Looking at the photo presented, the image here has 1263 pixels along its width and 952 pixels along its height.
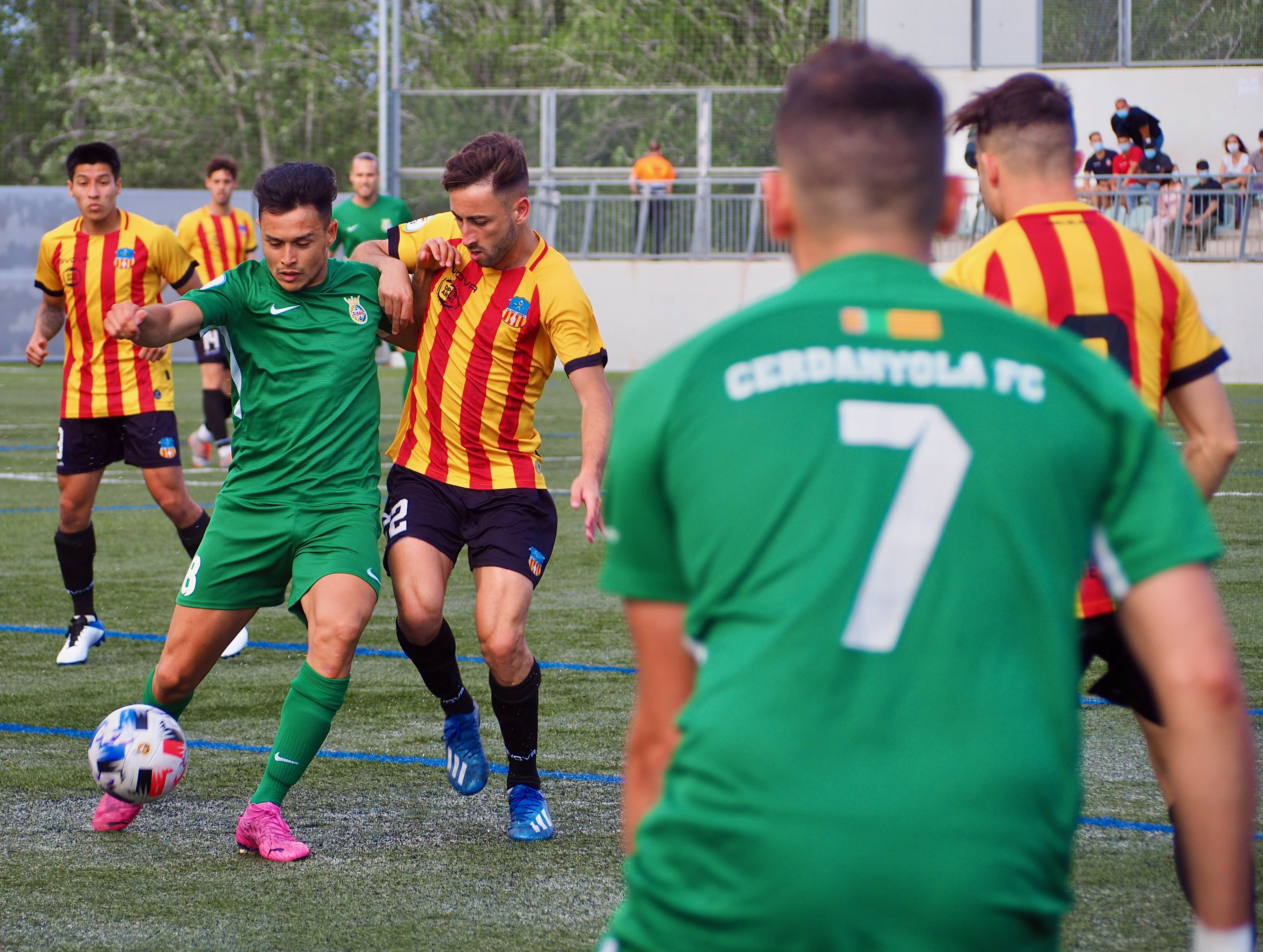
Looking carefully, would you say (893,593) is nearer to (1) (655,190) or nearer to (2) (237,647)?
(2) (237,647)

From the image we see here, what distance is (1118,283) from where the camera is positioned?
3451mm

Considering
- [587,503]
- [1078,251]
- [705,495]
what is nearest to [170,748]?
[587,503]

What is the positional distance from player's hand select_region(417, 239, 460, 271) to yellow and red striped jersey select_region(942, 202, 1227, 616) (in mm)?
1770

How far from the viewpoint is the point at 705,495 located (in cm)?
170

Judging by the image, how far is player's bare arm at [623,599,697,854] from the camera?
1824 millimetres

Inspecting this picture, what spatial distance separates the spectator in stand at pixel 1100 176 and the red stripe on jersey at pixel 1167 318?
2049 cm

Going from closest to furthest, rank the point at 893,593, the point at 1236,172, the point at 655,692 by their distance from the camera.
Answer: the point at 893,593, the point at 655,692, the point at 1236,172

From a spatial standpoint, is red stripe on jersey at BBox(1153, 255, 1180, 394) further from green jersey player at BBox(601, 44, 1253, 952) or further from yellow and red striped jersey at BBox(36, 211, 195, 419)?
yellow and red striped jersey at BBox(36, 211, 195, 419)

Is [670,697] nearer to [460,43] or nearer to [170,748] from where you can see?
[170,748]

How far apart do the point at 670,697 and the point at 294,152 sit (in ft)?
118

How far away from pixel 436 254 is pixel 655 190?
73.4 ft

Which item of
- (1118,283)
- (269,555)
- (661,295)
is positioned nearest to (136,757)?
(269,555)

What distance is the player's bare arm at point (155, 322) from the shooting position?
14.4 feet

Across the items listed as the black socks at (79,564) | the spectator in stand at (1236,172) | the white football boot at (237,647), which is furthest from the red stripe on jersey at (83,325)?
the spectator in stand at (1236,172)
